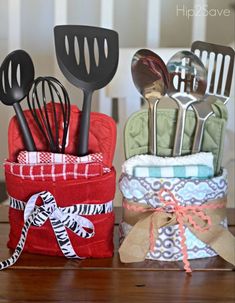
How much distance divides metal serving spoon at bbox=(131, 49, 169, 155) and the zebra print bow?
133mm

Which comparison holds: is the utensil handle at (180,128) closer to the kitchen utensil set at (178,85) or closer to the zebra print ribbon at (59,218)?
the kitchen utensil set at (178,85)

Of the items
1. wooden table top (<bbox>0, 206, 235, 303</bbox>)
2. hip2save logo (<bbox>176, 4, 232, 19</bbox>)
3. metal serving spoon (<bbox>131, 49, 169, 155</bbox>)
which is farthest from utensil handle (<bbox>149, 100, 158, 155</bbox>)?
hip2save logo (<bbox>176, 4, 232, 19</bbox>)

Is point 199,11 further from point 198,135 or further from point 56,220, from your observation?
point 56,220

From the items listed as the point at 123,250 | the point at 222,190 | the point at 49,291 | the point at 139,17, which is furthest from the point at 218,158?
the point at 139,17

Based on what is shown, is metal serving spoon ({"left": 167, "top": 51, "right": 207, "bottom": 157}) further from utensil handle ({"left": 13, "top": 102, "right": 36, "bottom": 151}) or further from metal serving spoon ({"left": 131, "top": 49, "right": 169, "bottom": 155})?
utensil handle ({"left": 13, "top": 102, "right": 36, "bottom": 151})

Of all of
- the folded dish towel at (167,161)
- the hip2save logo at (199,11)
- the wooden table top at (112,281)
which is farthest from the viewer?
the hip2save logo at (199,11)

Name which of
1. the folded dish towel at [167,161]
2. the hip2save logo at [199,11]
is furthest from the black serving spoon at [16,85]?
the hip2save logo at [199,11]

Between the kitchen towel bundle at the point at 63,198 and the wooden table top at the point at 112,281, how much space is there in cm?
2

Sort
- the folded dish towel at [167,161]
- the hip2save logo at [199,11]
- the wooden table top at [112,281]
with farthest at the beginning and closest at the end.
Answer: the hip2save logo at [199,11], the folded dish towel at [167,161], the wooden table top at [112,281]

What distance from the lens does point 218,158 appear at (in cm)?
80

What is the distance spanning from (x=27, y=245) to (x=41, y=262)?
37 mm

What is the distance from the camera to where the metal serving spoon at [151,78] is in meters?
0.77

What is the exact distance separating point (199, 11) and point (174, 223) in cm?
68

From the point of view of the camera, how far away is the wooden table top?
2.16ft
